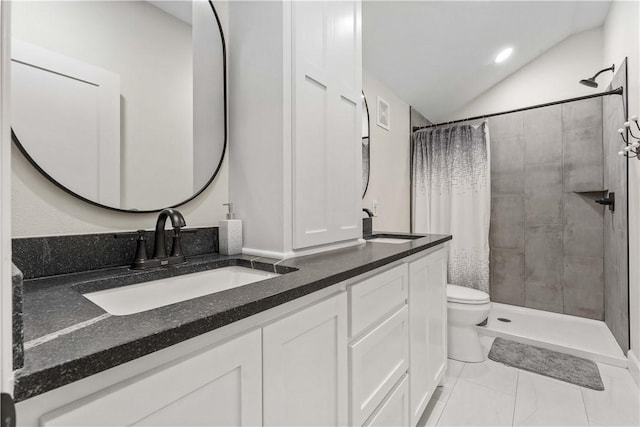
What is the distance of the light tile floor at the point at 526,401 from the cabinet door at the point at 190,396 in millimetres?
1378

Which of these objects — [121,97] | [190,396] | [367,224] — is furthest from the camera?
[367,224]

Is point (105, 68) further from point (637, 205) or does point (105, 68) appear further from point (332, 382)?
point (637, 205)

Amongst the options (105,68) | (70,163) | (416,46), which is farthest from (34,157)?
(416,46)

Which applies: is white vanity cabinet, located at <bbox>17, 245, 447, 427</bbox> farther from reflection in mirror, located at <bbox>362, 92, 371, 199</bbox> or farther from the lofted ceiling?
the lofted ceiling

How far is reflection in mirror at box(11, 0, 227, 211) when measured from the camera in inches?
33.2

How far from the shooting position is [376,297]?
108 centimetres

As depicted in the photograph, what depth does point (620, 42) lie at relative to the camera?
2215mm

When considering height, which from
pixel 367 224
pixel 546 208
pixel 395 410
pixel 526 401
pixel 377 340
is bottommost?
pixel 526 401

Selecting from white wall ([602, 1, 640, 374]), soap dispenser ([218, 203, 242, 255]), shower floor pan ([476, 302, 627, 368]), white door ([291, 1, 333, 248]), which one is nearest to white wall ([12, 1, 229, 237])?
soap dispenser ([218, 203, 242, 255])

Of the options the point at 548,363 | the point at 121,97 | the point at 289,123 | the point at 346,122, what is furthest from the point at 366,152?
the point at 548,363

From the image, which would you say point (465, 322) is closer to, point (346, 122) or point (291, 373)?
point (346, 122)

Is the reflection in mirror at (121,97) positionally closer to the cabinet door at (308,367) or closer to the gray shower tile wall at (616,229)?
the cabinet door at (308,367)

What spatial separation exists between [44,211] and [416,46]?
2406 millimetres

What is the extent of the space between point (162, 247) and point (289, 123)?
637 mm
